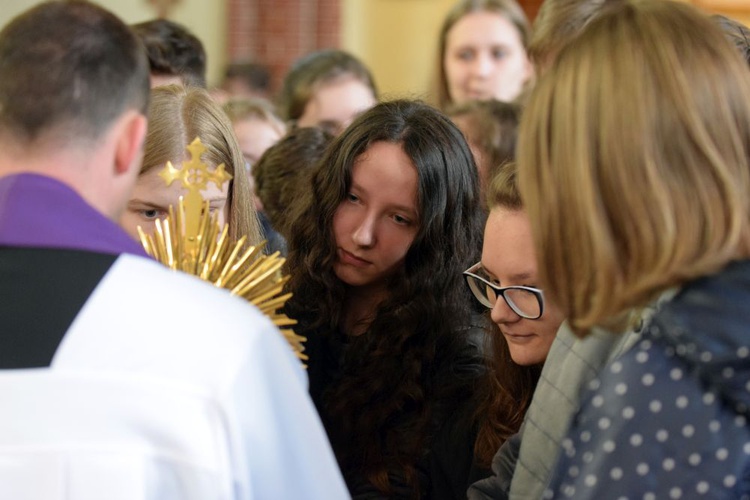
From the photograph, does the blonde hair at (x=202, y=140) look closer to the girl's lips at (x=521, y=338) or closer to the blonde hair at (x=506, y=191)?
the blonde hair at (x=506, y=191)

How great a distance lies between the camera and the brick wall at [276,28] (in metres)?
8.52

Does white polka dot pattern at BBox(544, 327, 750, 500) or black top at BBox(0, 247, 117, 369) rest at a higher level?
black top at BBox(0, 247, 117, 369)

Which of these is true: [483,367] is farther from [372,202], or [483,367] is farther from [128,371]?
[128,371]

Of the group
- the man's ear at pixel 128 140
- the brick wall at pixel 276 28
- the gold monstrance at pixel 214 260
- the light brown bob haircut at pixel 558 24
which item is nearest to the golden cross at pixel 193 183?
the gold monstrance at pixel 214 260

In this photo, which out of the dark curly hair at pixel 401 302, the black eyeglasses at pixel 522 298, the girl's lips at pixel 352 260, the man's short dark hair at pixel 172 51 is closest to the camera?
the black eyeglasses at pixel 522 298

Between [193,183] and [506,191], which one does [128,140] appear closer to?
[193,183]

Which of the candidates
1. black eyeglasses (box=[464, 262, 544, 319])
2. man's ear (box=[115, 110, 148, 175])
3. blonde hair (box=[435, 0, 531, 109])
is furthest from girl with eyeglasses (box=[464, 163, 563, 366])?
blonde hair (box=[435, 0, 531, 109])

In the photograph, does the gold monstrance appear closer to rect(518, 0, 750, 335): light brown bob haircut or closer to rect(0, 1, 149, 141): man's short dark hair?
rect(0, 1, 149, 141): man's short dark hair

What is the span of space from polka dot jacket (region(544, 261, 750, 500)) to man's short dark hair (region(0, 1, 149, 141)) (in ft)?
2.67

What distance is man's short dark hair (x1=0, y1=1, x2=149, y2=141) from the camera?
1.52 metres

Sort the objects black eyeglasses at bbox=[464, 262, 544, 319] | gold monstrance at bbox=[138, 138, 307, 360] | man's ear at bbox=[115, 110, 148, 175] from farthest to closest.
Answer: black eyeglasses at bbox=[464, 262, 544, 319] → gold monstrance at bbox=[138, 138, 307, 360] → man's ear at bbox=[115, 110, 148, 175]

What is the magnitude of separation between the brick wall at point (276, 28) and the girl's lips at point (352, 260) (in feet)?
19.8

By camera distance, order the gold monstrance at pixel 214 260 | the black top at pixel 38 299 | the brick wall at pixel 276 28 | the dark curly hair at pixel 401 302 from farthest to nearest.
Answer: the brick wall at pixel 276 28 < the dark curly hair at pixel 401 302 < the gold monstrance at pixel 214 260 < the black top at pixel 38 299

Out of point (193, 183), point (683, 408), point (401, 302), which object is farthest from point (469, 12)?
point (683, 408)
